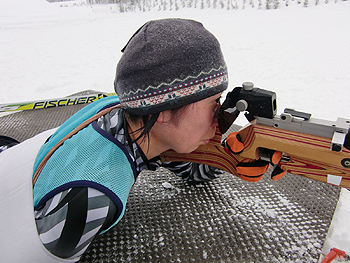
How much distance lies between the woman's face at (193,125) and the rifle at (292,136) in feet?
0.14

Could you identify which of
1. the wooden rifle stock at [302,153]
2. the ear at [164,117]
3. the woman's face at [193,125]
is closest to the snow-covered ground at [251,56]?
the wooden rifle stock at [302,153]

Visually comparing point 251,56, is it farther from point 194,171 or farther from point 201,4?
point 201,4

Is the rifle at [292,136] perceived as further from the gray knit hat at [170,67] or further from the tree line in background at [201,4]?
the tree line in background at [201,4]

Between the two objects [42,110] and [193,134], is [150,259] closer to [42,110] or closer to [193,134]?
[193,134]

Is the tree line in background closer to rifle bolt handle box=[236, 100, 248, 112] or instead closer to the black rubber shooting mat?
the black rubber shooting mat

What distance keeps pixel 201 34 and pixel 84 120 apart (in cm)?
60

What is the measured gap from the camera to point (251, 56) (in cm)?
460

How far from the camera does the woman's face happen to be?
3.01 feet

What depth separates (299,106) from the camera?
2846mm

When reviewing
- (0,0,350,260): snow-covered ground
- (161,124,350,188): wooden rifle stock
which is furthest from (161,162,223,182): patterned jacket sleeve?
(0,0,350,260): snow-covered ground

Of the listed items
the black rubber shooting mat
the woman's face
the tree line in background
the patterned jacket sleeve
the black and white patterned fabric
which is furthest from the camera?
the tree line in background

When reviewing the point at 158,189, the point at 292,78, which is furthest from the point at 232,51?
the point at 158,189

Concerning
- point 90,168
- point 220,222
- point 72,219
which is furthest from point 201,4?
point 72,219

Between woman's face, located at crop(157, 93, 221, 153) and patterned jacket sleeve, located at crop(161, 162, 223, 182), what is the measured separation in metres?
0.36
